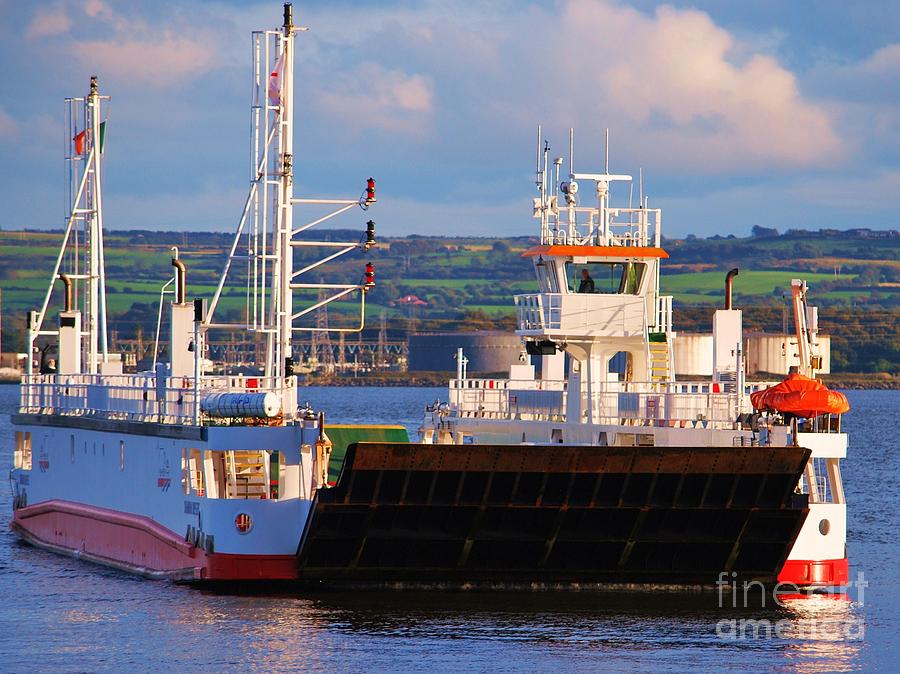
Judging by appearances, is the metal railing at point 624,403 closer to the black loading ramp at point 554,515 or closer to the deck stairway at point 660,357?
the deck stairway at point 660,357

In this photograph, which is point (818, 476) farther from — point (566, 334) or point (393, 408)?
point (393, 408)

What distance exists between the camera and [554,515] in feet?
111

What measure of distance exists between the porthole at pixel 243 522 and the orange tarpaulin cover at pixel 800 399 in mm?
10063

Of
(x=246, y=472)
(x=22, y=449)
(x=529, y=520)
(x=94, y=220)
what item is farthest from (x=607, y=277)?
Answer: (x=22, y=449)

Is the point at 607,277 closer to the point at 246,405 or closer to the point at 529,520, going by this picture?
the point at 529,520

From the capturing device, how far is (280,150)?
38969 mm

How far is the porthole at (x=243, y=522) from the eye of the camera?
113 feet

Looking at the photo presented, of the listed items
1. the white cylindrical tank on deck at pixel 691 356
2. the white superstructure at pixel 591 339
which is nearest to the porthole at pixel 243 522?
the white superstructure at pixel 591 339

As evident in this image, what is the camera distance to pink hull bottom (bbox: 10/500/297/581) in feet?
114

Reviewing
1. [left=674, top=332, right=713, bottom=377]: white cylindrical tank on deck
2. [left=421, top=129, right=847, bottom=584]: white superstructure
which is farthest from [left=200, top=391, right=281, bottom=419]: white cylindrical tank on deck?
[left=674, top=332, right=713, bottom=377]: white cylindrical tank on deck

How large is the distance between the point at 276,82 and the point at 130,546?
10836 millimetres

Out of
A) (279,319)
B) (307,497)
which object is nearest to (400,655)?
(307,497)

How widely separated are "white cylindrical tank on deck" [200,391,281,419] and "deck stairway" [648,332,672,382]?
34.2ft

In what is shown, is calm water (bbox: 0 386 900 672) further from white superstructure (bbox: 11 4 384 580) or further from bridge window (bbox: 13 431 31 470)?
bridge window (bbox: 13 431 31 470)
